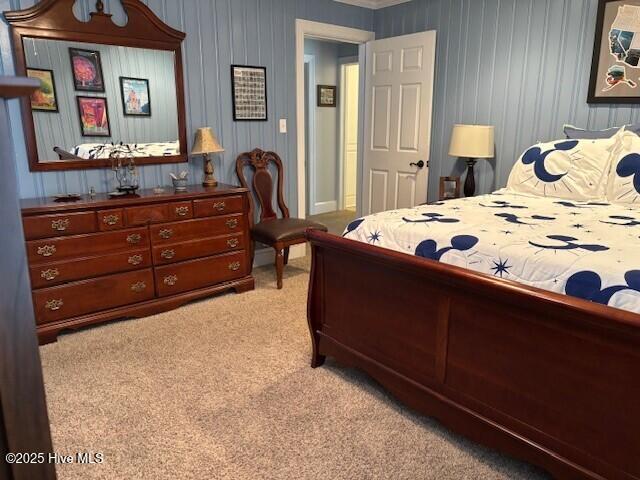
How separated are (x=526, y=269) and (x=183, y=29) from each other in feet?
9.96

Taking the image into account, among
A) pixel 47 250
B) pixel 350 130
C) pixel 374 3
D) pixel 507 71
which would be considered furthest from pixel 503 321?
pixel 350 130

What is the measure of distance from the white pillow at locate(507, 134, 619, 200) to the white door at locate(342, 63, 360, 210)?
3162mm

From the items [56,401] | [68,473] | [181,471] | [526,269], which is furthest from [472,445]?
[56,401]

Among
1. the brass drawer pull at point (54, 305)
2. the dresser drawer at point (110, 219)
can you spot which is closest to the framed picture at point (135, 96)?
the dresser drawer at point (110, 219)

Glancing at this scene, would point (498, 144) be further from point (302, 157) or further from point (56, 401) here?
point (56, 401)

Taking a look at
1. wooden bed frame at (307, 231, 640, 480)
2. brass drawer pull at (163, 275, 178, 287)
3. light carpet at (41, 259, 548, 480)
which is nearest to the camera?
wooden bed frame at (307, 231, 640, 480)

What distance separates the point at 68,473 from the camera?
1.70 m

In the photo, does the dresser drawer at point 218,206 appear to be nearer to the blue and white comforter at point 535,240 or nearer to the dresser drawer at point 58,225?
the dresser drawer at point 58,225

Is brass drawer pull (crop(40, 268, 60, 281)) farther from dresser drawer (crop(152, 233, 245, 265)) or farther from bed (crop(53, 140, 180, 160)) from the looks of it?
bed (crop(53, 140, 180, 160))

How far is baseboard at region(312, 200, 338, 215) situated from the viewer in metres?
6.33

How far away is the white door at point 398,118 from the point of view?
414 cm

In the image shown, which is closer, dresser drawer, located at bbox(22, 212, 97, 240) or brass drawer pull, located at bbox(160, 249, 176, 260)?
dresser drawer, located at bbox(22, 212, 97, 240)

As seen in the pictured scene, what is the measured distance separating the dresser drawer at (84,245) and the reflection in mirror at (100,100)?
67 cm

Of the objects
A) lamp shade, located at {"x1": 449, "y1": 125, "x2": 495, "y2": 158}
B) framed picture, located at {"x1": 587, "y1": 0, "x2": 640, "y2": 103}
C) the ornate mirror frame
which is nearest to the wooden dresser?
the ornate mirror frame
